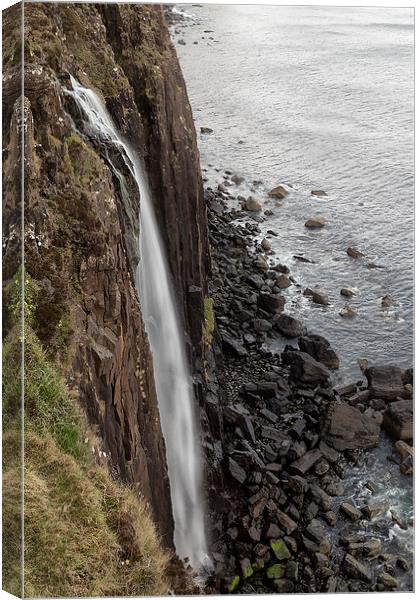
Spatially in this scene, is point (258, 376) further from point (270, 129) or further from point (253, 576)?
Answer: point (270, 129)

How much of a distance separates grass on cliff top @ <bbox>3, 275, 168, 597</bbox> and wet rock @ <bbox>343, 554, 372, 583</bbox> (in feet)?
7.93

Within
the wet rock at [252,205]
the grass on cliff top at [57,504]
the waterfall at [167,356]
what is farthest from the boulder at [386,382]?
the grass on cliff top at [57,504]

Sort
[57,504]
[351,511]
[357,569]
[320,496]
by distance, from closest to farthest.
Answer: [57,504]
[357,569]
[351,511]
[320,496]

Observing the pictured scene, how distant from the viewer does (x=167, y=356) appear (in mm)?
10836

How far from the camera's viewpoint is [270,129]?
9.84 meters

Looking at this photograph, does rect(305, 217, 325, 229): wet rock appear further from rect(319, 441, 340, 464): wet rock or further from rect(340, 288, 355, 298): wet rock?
rect(319, 441, 340, 464): wet rock

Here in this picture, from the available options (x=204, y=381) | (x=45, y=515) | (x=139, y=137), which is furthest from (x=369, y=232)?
(x=45, y=515)

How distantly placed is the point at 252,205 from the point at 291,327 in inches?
74.3

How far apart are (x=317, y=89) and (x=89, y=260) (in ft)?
13.2

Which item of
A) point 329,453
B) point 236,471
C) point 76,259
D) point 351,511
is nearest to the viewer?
point 76,259

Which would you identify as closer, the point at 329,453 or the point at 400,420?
the point at 400,420

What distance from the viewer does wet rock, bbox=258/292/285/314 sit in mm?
10031

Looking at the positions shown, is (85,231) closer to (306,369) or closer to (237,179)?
(237,179)

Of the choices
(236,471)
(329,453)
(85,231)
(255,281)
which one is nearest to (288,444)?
(329,453)
